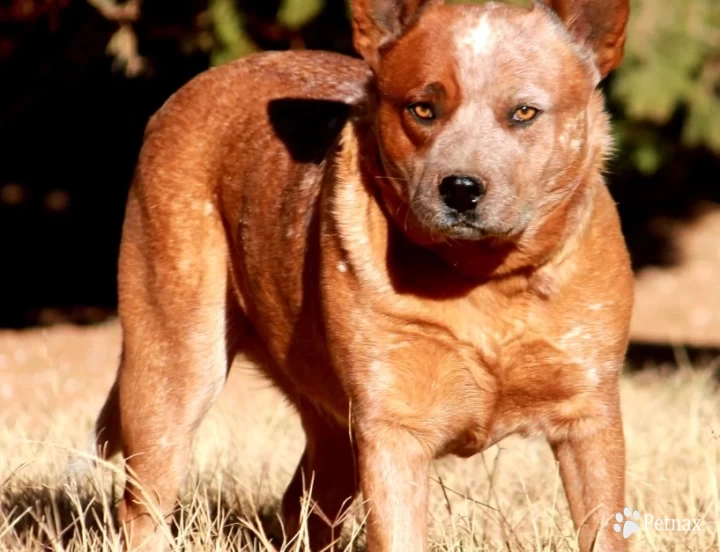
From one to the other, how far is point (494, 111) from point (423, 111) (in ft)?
0.71

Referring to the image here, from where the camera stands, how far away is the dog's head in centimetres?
376

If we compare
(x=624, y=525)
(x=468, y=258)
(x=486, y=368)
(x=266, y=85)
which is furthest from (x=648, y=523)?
(x=266, y=85)

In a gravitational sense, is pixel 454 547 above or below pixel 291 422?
above

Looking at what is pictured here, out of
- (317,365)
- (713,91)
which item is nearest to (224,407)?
(317,365)

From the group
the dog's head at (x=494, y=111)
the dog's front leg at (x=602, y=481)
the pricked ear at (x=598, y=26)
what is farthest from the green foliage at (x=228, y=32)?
the dog's front leg at (x=602, y=481)

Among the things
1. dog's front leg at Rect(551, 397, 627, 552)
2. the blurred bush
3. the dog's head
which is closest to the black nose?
the dog's head

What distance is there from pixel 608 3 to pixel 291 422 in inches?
135

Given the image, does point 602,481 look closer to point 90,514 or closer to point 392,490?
point 392,490

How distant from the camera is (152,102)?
11898mm

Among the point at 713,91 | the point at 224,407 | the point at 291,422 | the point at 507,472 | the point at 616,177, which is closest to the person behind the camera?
the point at 507,472

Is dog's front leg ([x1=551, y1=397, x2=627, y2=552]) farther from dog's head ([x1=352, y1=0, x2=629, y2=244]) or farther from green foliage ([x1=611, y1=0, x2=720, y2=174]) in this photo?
green foliage ([x1=611, y1=0, x2=720, y2=174])

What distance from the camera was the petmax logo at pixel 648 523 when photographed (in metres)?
3.97

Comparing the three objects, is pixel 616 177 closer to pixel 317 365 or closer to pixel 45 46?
pixel 45 46

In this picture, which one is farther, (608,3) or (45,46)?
(45,46)
